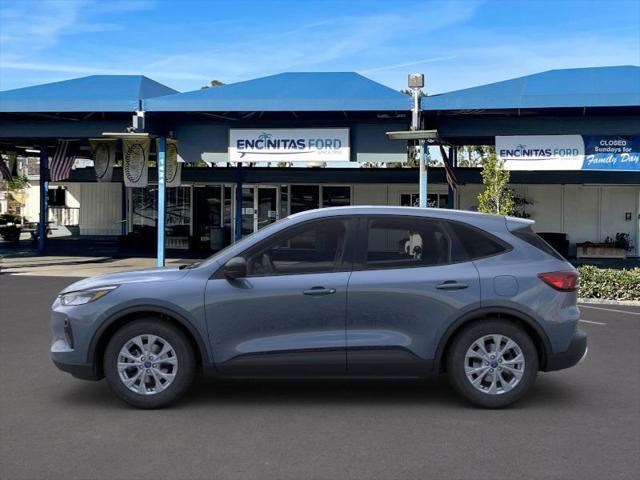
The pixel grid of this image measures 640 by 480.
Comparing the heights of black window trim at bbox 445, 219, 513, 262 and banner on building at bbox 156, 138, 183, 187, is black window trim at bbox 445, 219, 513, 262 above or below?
below

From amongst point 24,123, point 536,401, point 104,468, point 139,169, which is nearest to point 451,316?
point 536,401

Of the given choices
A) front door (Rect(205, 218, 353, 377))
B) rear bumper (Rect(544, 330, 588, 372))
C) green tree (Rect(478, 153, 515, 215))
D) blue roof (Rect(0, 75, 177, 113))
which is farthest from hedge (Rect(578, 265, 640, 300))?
blue roof (Rect(0, 75, 177, 113))

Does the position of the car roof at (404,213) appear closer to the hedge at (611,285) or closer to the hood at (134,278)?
the hood at (134,278)

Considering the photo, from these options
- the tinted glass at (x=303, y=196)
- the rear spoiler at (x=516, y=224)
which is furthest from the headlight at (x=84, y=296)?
the tinted glass at (x=303, y=196)

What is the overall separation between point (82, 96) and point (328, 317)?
15.5 meters

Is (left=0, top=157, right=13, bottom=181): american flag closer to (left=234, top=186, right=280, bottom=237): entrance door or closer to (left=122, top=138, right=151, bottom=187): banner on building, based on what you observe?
(left=122, top=138, right=151, bottom=187): banner on building

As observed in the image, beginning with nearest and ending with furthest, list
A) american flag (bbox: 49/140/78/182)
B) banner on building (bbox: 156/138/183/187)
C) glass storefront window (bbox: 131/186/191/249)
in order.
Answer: banner on building (bbox: 156/138/183/187) → american flag (bbox: 49/140/78/182) → glass storefront window (bbox: 131/186/191/249)

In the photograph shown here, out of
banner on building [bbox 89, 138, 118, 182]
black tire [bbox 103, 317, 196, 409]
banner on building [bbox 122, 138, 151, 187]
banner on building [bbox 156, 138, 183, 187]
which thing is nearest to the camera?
black tire [bbox 103, 317, 196, 409]

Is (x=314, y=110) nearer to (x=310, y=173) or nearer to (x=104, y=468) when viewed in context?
(x=310, y=173)

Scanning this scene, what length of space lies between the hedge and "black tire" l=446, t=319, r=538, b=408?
8.35m

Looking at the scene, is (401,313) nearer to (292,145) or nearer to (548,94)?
(548,94)

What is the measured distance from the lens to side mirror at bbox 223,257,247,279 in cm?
534

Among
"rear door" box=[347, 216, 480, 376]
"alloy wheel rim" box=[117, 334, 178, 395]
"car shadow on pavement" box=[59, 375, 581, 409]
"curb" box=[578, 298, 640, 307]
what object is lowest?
"car shadow on pavement" box=[59, 375, 581, 409]

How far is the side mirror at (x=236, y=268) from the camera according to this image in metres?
5.34
